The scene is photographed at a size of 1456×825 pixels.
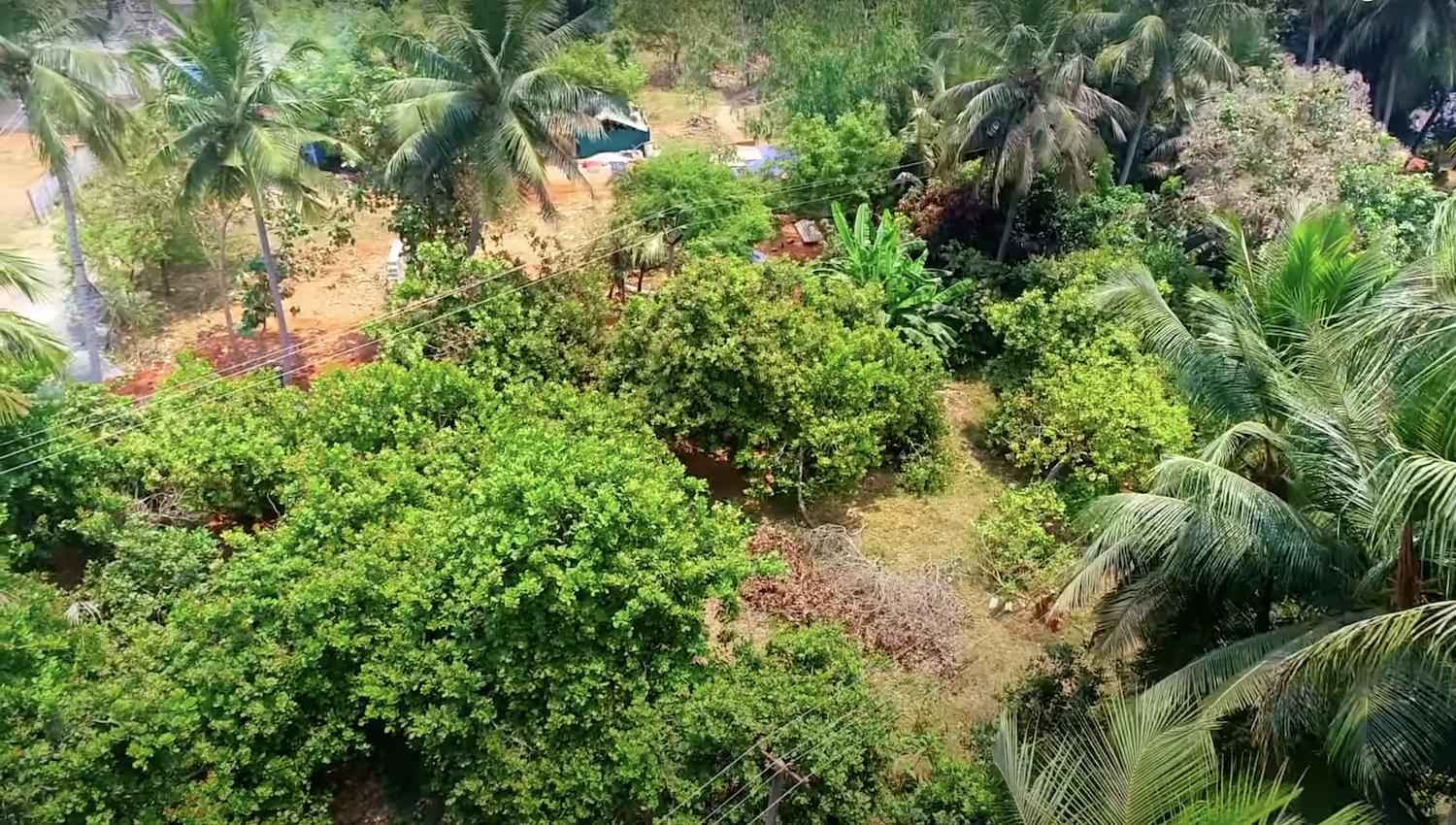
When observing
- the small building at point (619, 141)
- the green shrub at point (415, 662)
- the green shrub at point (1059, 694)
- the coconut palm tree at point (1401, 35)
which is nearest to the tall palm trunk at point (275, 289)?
the green shrub at point (415, 662)

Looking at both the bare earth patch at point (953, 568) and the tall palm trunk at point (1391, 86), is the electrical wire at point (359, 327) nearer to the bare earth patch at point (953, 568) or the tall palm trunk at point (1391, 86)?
the bare earth patch at point (953, 568)

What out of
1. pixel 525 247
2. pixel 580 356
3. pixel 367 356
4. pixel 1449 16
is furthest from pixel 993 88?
pixel 1449 16

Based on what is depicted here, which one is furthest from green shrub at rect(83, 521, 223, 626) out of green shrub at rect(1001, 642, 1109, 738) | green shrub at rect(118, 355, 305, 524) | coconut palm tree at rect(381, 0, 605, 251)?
green shrub at rect(1001, 642, 1109, 738)

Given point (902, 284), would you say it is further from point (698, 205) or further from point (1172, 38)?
point (1172, 38)

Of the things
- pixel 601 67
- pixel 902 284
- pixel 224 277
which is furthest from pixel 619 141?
pixel 902 284

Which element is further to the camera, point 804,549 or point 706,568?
point 804,549

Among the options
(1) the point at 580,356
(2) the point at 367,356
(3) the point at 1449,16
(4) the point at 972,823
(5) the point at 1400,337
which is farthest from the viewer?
(3) the point at 1449,16

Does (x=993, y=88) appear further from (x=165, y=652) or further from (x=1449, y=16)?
Answer: (x=1449, y=16)
